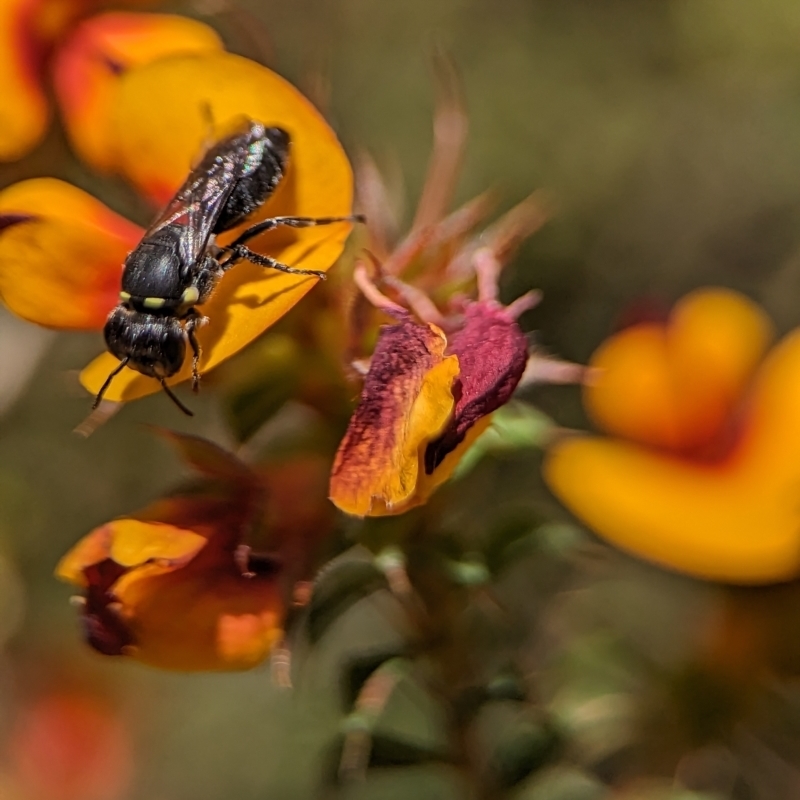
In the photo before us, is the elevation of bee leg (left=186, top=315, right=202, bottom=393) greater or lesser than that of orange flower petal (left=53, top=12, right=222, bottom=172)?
lesser

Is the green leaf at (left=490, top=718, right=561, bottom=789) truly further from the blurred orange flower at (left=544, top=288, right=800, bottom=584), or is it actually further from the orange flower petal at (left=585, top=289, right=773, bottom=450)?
the orange flower petal at (left=585, top=289, right=773, bottom=450)

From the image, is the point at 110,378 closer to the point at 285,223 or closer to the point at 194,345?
the point at 194,345

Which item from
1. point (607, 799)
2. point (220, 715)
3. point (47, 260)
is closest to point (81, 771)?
point (220, 715)

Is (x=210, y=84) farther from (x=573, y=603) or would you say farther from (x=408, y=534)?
(x=573, y=603)

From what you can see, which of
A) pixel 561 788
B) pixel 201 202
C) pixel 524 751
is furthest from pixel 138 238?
pixel 561 788

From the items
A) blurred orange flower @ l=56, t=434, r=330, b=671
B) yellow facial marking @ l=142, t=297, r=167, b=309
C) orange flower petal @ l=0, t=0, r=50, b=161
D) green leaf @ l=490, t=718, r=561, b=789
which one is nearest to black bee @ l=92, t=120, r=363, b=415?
yellow facial marking @ l=142, t=297, r=167, b=309

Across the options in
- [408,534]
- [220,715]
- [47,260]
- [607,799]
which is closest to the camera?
[47,260]
